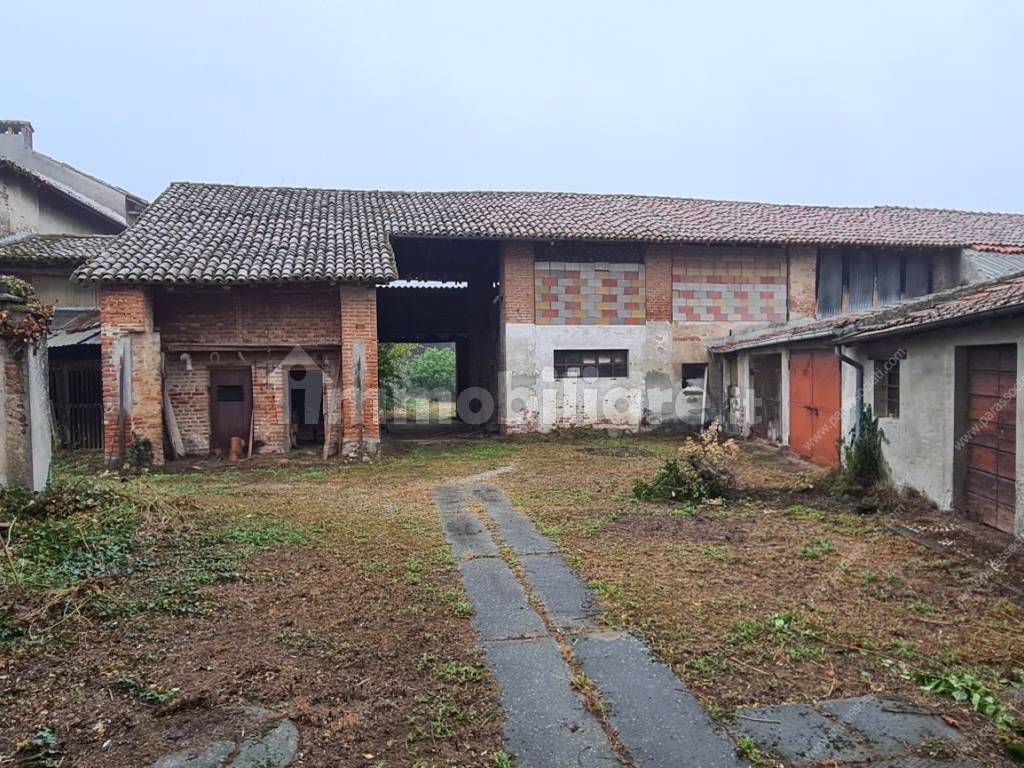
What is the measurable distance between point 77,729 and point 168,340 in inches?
434

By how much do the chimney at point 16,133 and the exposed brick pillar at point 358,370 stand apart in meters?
17.8

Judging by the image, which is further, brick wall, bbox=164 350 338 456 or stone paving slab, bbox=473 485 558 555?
brick wall, bbox=164 350 338 456

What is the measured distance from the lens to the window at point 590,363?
15.6 m

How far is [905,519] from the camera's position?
6859mm

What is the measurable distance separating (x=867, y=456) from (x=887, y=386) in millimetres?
1006

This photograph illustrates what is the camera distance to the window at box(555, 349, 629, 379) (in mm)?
15555

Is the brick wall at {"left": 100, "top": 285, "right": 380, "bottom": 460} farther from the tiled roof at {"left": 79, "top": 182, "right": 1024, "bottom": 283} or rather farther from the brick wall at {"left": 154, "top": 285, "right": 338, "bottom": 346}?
the tiled roof at {"left": 79, "top": 182, "right": 1024, "bottom": 283}

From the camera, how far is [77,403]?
13.8m

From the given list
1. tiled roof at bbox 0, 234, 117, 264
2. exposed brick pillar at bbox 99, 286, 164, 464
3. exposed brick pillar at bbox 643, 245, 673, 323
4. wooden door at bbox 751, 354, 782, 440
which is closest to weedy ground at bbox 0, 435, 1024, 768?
exposed brick pillar at bbox 99, 286, 164, 464

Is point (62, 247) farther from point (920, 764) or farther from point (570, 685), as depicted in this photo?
point (920, 764)

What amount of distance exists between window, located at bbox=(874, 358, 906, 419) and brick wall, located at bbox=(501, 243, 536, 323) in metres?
8.42

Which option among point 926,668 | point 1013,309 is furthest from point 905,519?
point 926,668

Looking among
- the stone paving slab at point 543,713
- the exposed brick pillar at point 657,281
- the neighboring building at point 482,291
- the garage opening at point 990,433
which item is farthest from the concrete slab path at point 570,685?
the exposed brick pillar at point 657,281

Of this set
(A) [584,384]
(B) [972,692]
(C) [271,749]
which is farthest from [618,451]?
(C) [271,749]
